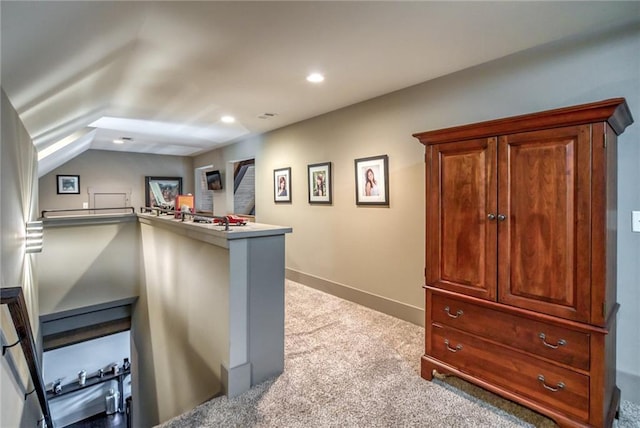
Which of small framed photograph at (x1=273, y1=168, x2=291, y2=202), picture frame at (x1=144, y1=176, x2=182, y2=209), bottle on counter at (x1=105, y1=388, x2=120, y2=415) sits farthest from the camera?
picture frame at (x1=144, y1=176, x2=182, y2=209)

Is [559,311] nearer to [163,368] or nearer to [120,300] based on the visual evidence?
[163,368]

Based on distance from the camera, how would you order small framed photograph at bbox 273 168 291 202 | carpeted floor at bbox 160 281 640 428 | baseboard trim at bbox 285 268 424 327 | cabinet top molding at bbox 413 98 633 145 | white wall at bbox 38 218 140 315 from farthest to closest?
small framed photograph at bbox 273 168 291 202, white wall at bbox 38 218 140 315, baseboard trim at bbox 285 268 424 327, carpeted floor at bbox 160 281 640 428, cabinet top molding at bbox 413 98 633 145

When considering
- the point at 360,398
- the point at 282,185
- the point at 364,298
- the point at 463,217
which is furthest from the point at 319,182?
the point at 360,398

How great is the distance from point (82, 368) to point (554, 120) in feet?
27.1

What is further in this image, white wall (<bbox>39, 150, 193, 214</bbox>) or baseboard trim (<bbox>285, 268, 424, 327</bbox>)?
white wall (<bbox>39, 150, 193, 214</bbox>)

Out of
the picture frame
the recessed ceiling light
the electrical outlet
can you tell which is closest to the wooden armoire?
the electrical outlet

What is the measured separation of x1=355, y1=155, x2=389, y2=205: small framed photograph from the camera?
11.0 feet

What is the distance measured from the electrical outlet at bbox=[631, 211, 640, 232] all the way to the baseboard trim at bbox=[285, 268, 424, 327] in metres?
1.67

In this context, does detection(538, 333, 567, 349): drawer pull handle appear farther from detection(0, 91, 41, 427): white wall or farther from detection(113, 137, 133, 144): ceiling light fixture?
detection(113, 137, 133, 144): ceiling light fixture

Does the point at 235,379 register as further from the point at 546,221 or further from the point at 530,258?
the point at 546,221

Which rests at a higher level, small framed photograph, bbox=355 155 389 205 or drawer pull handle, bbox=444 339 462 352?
small framed photograph, bbox=355 155 389 205

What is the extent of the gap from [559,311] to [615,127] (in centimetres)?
99

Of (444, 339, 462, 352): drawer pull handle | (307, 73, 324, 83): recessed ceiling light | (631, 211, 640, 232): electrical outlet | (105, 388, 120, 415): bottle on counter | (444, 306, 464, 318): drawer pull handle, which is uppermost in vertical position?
(307, 73, 324, 83): recessed ceiling light

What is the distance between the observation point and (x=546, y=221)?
1.74m
